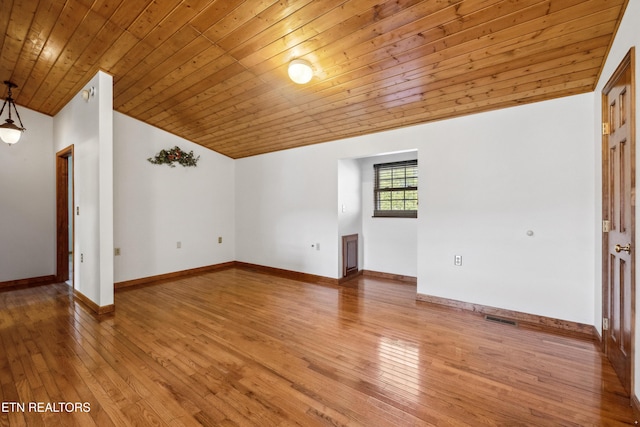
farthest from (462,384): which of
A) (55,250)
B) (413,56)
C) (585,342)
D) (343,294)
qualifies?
(55,250)

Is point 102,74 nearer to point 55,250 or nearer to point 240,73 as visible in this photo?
point 240,73

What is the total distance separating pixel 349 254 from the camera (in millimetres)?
4895

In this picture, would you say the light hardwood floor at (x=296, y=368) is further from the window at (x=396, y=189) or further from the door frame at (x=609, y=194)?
the window at (x=396, y=189)

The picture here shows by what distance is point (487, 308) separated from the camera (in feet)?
10.8

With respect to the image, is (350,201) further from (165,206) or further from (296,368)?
(165,206)

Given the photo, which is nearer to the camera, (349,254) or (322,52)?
(322,52)

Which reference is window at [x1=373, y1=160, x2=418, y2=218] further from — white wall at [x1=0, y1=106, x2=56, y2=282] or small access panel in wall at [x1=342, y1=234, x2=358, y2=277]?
white wall at [x1=0, y1=106, x2=56, y2=282]

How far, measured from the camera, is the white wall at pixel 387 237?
15.3 feet

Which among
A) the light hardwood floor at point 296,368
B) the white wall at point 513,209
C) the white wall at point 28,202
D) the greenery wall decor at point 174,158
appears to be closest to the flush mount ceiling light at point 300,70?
the white wall at point 513,209

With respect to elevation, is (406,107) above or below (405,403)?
above

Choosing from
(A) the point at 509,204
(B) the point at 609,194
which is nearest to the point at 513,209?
(A) the point at 509,204

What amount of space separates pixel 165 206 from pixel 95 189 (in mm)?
1603

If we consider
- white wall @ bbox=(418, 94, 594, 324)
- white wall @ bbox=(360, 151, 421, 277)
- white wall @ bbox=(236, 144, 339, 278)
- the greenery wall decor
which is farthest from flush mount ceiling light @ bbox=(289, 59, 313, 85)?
the greenery wall decor

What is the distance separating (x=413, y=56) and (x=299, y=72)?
3.41 feet
